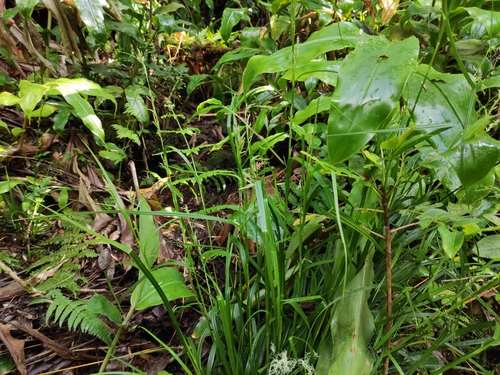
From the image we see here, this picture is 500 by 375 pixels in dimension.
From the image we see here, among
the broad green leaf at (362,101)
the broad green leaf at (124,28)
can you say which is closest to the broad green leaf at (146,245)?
the broad green leaf at (362,101)

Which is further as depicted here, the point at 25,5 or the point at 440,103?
the point at 25,5

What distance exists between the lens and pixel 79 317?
684 millimetres

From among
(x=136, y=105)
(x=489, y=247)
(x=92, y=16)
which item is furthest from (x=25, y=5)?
(x=489, y=247)

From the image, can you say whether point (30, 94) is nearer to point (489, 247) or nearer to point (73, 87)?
point (73, 87)

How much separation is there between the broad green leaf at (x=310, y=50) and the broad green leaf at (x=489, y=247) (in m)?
0.46

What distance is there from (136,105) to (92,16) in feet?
0.98

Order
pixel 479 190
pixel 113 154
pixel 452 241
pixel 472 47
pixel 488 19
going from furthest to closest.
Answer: pixel 113 154 → pixel 472 47 → pixel 488 19 → pixel 479 190 → pixel 452 241

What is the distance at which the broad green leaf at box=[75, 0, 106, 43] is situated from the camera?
3.41 feet

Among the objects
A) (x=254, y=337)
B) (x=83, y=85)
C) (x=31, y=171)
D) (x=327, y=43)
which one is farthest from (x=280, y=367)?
(x=31, y=171)

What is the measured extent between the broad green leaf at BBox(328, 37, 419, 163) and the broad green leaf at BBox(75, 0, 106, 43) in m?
0.92

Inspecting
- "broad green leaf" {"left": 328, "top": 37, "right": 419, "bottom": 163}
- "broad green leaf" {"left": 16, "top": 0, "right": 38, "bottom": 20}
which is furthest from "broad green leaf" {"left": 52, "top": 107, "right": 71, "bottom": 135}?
"broad green leaf" {"left": 328, "top": 37, "right": 419, "bottom": 163}

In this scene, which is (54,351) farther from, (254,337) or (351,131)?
(351,131)

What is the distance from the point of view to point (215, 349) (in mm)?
628

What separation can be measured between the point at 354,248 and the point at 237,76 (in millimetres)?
1246
